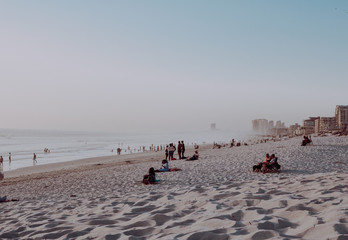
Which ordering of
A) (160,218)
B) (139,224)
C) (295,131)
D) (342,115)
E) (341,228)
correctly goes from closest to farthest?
(341,228)
(139,224)
(160,218)
(342,115)
(295,131)

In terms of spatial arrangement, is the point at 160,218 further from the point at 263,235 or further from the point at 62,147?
the point at 62,147

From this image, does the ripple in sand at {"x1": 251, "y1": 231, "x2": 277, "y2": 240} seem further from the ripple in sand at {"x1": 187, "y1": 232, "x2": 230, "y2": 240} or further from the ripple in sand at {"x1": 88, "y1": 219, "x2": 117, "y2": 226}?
the ripple in sand at {"x1": 88, "y1": 219, "x2": 117, "y2": 226}

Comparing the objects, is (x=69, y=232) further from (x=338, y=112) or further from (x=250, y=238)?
(x=338, y=112)

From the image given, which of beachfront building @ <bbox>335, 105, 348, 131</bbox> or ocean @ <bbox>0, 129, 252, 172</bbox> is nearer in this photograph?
ocean @ <bbox>0, 129, 252, 172</bbox>

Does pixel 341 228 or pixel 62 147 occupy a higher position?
pixel 341 228

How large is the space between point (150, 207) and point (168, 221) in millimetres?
1192

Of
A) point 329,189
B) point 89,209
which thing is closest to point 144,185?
point 89,209

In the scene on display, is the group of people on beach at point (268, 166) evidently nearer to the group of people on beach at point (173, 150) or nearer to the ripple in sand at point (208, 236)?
the ripple in sand at point (208, 236)

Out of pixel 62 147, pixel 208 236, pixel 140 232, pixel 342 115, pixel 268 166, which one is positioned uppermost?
pixel 342 115

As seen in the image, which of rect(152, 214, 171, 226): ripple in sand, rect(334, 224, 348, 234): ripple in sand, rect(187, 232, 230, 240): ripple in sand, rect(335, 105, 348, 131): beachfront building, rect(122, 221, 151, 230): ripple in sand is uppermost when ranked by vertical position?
rect(335, 105, 348, 131): beachfront building

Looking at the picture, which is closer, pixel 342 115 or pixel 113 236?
pixel 113 236

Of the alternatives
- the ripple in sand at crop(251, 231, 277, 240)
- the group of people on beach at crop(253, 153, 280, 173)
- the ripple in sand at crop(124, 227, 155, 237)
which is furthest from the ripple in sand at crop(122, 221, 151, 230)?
the group of people on beach at crop(253, 153, 280, 173)

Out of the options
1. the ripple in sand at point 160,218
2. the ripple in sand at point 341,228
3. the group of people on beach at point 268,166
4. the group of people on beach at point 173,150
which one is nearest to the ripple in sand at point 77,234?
the ripple in sand at point 160,218

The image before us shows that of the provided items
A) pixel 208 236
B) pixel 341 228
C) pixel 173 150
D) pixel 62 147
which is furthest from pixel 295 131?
pixel 208 236
